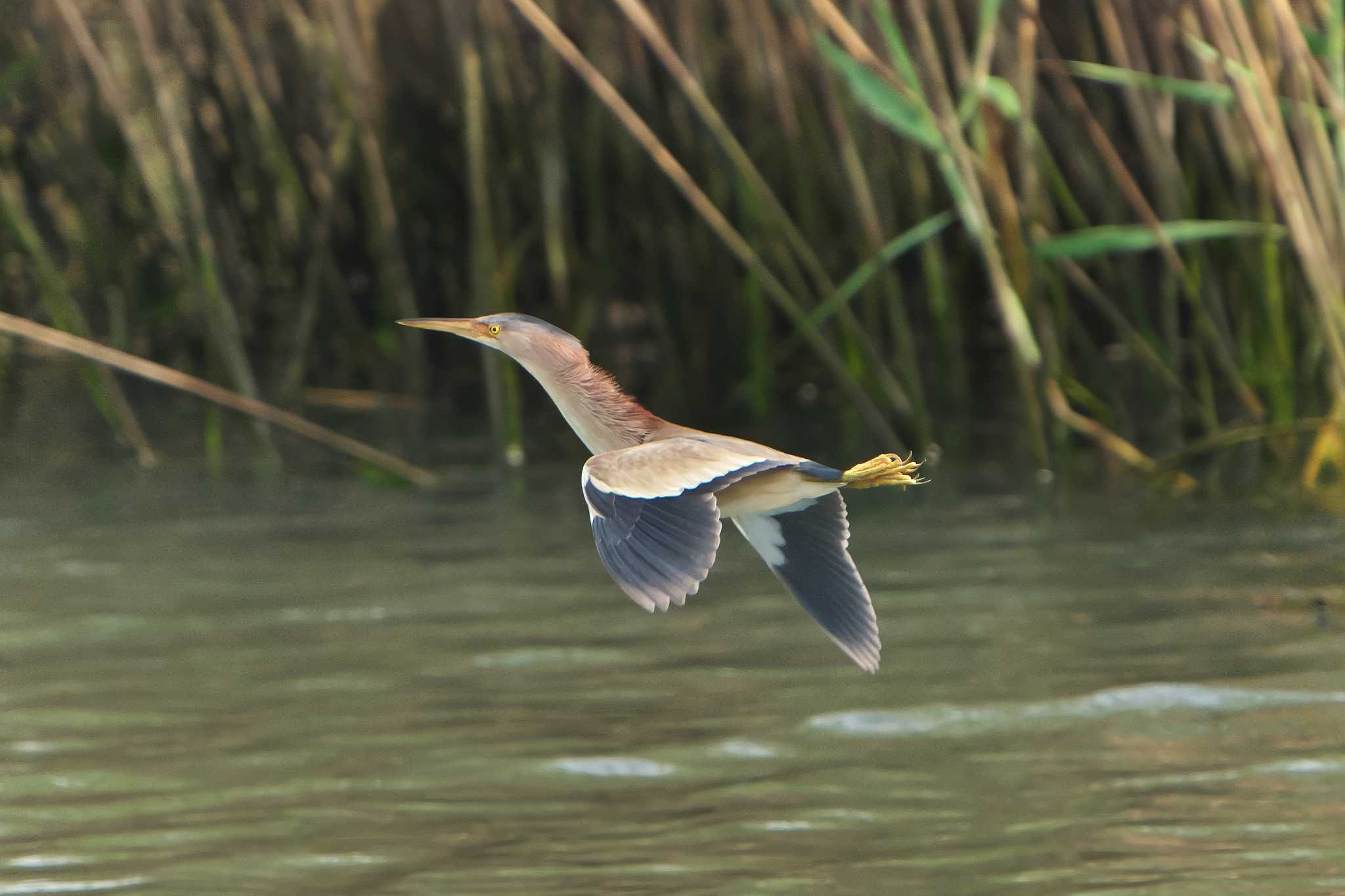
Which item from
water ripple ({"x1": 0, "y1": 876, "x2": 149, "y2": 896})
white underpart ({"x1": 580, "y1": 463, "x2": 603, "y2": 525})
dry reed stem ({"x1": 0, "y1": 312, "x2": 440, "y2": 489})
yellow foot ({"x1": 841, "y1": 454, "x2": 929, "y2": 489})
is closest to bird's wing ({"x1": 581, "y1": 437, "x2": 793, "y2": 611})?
white underpart ({"x1": 580, "y1": 463, "x2": 603, "y2": 525})

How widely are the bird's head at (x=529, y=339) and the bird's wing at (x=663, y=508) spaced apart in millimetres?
287

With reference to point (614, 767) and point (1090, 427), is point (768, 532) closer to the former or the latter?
point (614, 767)

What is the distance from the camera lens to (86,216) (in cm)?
704

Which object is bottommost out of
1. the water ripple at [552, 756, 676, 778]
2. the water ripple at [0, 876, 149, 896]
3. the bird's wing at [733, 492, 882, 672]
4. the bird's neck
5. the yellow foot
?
the water ripple at [552, 756, 676, 778]

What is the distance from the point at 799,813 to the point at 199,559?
2.38 m

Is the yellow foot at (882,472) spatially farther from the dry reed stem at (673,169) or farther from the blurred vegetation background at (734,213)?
the blurred vegetation background at (734,213)

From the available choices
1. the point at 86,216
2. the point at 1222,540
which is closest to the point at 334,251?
the point at 86,216

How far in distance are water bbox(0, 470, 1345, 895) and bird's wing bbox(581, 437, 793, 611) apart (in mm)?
623

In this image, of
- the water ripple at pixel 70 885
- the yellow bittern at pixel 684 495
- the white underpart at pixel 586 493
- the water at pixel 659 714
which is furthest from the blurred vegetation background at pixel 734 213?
the white underpart at pixel 586 493

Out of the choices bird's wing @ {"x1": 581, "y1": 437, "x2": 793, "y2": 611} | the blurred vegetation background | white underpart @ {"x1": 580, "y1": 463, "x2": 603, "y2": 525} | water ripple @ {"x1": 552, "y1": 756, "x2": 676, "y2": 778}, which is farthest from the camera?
the blurred vegetation background

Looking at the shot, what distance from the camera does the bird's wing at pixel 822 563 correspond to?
8.54 ft

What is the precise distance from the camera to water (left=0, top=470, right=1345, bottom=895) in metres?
2.88

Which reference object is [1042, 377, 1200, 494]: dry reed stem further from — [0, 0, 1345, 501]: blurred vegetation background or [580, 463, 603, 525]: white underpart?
[580, 463, 603, 525]: white underpart

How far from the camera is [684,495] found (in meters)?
2.35
